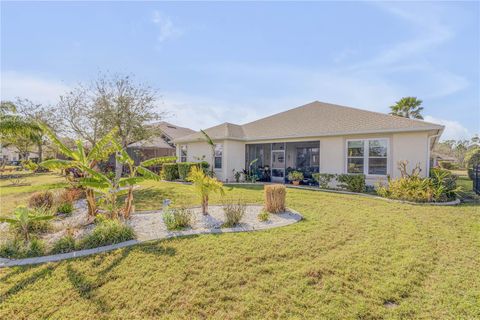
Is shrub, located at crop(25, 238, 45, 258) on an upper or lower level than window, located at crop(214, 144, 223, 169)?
lower

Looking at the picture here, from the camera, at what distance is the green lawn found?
328cm

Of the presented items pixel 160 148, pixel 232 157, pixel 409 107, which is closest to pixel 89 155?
pixel 232 157

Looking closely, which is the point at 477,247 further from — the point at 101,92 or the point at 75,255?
the point at 101,92

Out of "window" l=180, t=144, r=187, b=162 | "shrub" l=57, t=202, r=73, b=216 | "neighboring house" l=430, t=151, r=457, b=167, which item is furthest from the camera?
"neighboring house" l=430, t=151, r=457, b=167

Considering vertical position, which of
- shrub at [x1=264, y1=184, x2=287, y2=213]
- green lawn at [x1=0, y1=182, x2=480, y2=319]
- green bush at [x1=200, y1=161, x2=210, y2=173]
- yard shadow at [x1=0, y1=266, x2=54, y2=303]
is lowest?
yard shadow at [x1=0, y1=266, x2=54, y2=303]

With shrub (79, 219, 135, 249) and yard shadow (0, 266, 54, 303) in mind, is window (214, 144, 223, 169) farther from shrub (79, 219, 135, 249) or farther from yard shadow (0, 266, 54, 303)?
yard shadow (0, 266, 54, 303)

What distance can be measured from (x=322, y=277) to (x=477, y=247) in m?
4.29

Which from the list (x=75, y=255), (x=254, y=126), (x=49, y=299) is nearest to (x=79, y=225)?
(x=75, y=255)

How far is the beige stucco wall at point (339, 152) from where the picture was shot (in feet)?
39.5

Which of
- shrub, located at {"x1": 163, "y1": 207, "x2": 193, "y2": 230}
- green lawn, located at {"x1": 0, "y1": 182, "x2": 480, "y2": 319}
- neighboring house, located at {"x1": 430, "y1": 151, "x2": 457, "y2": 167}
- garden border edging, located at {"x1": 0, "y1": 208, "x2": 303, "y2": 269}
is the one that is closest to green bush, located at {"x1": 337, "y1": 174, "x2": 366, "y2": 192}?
green lawn, located at {"x1": 0, "y1": 182, "x2": 480, "y2": 319}

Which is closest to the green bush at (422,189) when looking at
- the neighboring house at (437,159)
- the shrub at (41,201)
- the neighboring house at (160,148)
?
the shrub at (41,201)

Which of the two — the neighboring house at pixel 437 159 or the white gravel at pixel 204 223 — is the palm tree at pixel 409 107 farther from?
the white gravel at pixel 204 223

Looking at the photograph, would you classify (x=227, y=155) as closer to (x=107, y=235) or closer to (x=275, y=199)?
(x=275, y=199)

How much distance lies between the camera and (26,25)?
8.78 m
